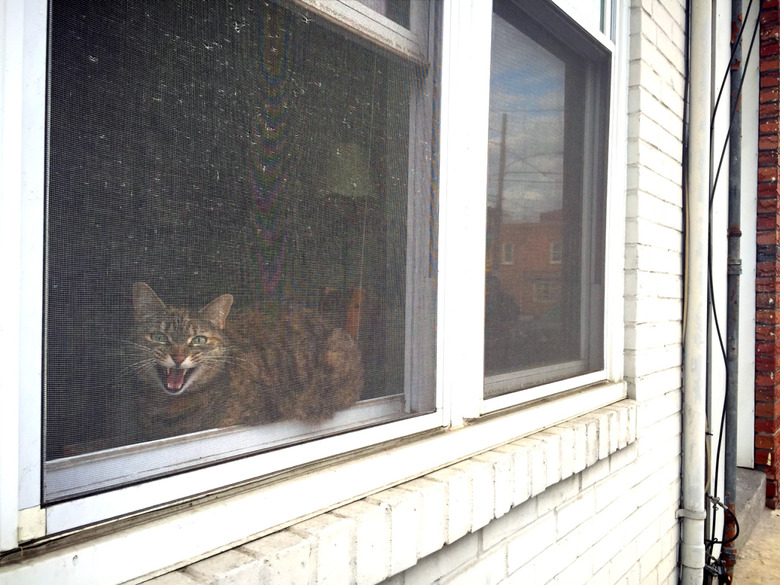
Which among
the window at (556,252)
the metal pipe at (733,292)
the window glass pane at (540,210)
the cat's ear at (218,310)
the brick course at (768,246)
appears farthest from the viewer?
the brick course at (768,246)

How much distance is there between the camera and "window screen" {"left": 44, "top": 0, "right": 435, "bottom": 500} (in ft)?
2.63

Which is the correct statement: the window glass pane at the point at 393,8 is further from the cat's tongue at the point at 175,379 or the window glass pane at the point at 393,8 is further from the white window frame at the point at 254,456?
the cat's tongue at the point at 175,379

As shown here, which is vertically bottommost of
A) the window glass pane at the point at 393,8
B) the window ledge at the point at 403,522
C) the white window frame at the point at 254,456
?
the window ledge at the point at 403,522

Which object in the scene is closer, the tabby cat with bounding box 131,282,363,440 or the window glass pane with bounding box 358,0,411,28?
the tabby cat with bounding box 131,282,363,440

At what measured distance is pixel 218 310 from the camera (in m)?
0.98

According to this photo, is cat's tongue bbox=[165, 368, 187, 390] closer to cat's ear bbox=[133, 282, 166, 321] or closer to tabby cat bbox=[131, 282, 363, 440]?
tabby cat bbox=[131, 282, 363, 440]

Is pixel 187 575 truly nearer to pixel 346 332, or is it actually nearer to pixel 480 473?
pixel 346 332

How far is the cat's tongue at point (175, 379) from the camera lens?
920 mm

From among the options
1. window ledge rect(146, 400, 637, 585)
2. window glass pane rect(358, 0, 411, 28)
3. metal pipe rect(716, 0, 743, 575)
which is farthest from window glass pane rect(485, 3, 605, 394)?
metal pipe rect(716, 0, 743, 575)

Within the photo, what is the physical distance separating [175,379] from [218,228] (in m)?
0.25

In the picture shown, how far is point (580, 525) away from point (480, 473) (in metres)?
0.74

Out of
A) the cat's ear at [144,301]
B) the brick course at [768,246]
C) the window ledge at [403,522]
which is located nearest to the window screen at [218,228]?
the cat's ear at [144,301]

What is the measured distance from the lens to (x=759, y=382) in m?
4.16

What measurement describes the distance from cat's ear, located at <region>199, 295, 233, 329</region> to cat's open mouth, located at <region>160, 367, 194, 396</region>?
9cm
